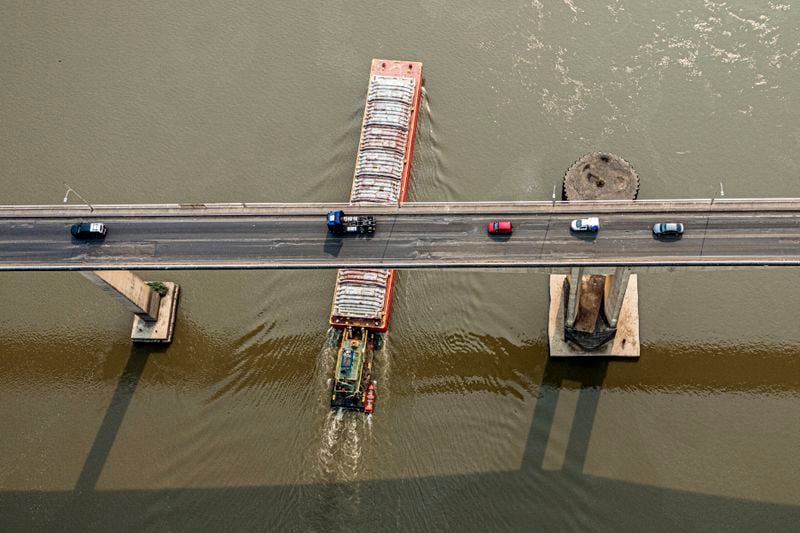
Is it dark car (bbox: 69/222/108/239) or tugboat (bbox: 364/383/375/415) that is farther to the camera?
tugboat (bbox: 364/383/375/415)

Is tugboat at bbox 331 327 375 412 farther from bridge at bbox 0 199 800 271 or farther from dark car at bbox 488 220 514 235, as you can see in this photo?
dark car at bbox 488 220 514 235

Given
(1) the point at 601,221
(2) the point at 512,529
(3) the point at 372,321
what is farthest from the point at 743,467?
(3) the point at 372,321

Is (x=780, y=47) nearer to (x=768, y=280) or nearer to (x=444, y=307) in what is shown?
(x=768, y=280)

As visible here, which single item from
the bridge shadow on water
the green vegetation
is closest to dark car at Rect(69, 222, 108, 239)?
the green vegetation

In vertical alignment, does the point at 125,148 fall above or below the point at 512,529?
above

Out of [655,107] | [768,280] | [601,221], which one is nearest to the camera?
[601,221]
